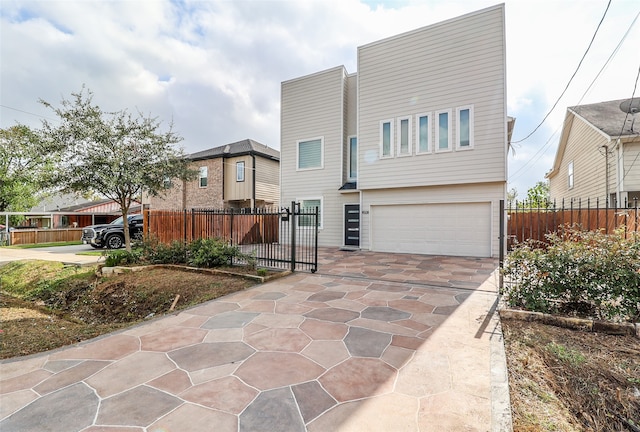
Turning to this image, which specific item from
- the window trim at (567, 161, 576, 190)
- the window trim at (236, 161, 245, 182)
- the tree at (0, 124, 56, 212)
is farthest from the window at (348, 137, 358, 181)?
the tree at (0, 124, 56, 212)

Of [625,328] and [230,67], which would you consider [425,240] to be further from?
[230,67]

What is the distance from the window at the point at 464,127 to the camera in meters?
9.33

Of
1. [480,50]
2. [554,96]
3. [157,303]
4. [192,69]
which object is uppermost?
[192,69]

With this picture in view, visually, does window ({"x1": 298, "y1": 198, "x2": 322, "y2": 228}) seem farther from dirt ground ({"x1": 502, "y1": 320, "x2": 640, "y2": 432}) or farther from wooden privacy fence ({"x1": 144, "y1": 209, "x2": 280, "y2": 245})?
dirt ground ({"x1": 502, "y1": 320, "x2": 640, "y2": 432})

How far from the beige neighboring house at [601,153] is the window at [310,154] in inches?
368

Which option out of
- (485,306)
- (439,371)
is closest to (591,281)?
(485,306)

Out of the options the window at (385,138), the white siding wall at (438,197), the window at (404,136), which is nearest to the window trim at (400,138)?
the window at (404,136)

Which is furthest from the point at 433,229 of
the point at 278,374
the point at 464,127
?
the point at 278,374

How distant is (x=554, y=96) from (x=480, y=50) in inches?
121

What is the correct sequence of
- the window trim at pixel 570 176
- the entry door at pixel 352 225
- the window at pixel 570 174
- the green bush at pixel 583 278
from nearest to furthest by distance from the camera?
the green bush at pixel 583 278 < the entry door at pixel 352 225 < the window trim at pixel 570 176 < the window at pixel 570 174

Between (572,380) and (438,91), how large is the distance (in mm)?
9477

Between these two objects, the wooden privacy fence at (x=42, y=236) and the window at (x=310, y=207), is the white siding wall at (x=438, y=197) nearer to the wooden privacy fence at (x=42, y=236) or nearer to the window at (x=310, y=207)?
the window at (x=310, y=207)

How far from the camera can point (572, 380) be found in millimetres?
2434

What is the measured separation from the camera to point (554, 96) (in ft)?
31.6
